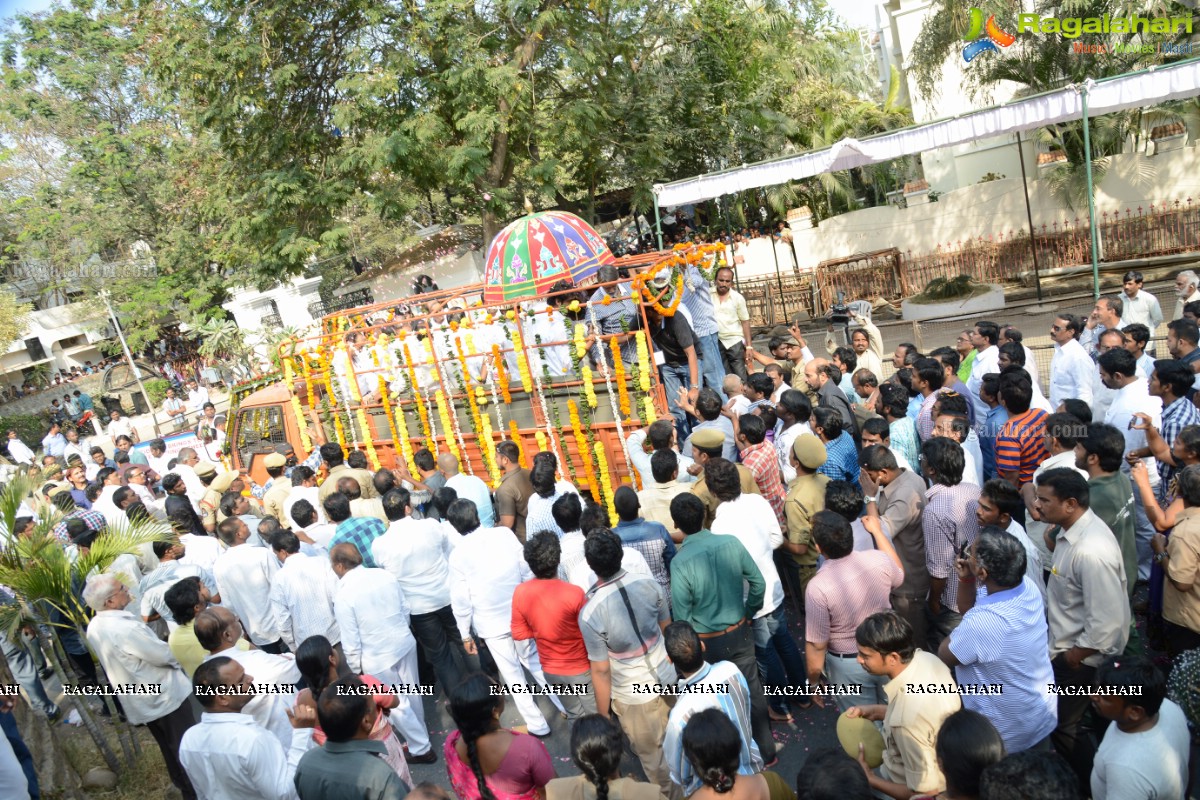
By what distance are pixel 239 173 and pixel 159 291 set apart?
37.9 feet

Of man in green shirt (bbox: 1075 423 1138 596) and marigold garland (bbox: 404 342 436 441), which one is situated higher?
marigold garland (bbox: 404 342 436 441)

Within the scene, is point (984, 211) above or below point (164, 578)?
above

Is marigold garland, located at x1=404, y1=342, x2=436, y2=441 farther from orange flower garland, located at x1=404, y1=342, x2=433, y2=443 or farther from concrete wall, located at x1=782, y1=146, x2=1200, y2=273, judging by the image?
concrete wall, located at x1=782, y1=146, x2=1200, y2=273

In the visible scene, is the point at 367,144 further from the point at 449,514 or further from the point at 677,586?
the point at 677,586

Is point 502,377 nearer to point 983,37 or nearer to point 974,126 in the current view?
point 974,126

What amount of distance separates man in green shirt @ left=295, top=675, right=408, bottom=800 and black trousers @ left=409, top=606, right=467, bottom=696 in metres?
2.02

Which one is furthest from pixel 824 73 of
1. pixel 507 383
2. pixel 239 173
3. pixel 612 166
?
pixel 507 383

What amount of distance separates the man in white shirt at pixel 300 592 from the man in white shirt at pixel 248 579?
167 mm

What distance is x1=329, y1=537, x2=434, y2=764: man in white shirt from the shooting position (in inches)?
185

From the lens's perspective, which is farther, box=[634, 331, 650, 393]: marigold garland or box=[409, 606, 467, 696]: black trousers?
box=[634, 331, 650, 393]: marigold garland

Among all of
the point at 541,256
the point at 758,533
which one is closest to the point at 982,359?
the point at 758,533

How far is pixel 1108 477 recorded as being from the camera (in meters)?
3.91

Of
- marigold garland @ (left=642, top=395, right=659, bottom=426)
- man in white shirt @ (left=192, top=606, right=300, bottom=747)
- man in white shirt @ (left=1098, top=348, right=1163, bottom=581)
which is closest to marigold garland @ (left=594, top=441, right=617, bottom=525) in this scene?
marigold garland @ (left=642, top=395, right=659, bottom=426)

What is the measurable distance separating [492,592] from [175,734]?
2047 millimetres
